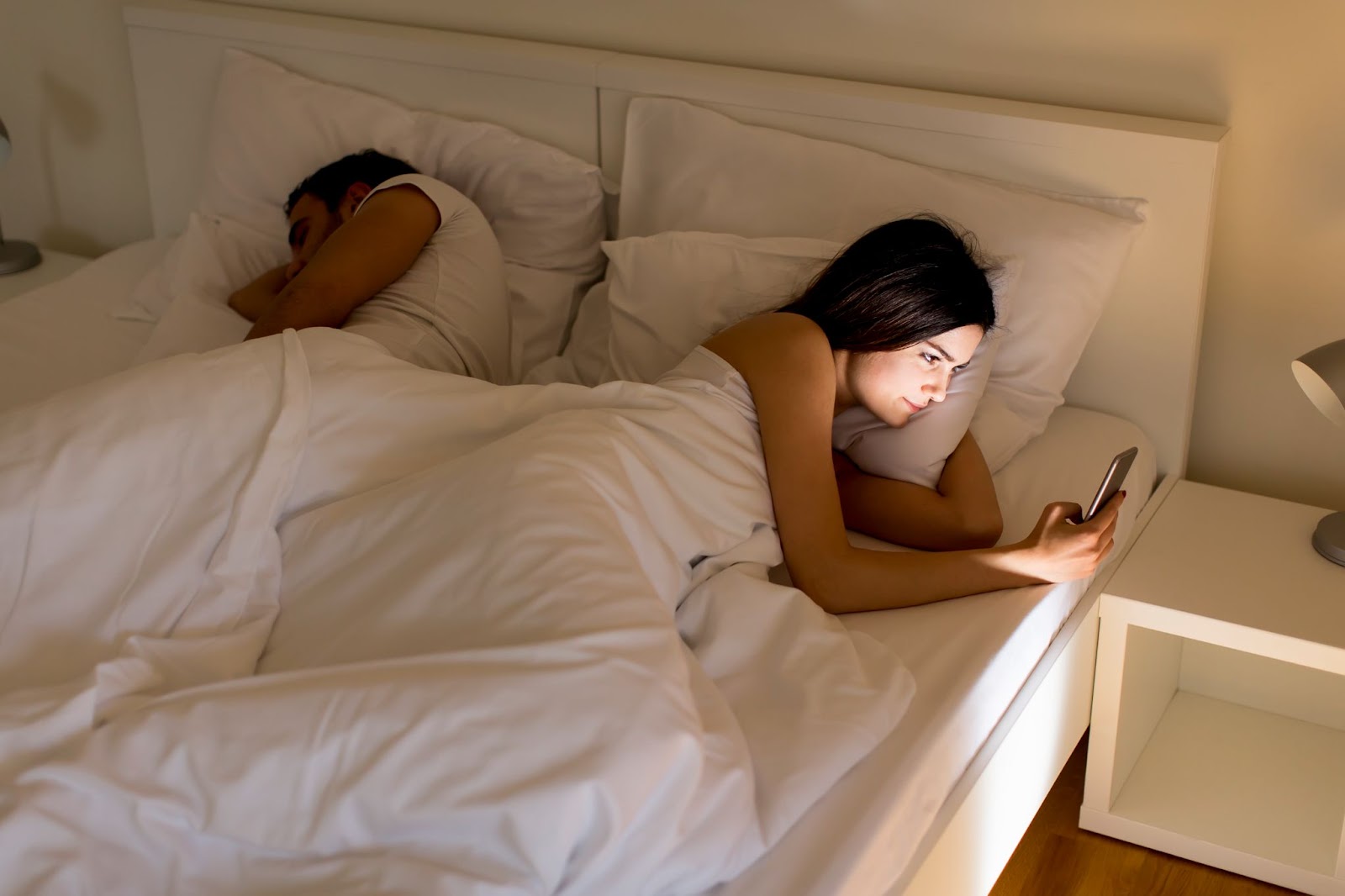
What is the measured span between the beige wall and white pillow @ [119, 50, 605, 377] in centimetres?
26

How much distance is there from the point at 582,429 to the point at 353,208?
92 centimetres

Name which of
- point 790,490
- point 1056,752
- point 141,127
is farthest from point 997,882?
point 141,127

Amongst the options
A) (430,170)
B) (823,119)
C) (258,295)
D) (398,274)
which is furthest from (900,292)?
(258,295)

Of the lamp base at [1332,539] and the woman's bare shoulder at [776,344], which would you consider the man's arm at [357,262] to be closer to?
the woman's bare shoulder at [776,344]

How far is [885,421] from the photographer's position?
1.70m

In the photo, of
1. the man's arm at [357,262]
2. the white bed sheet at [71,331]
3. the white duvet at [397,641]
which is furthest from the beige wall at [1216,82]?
the white bed sheet at [71,331]

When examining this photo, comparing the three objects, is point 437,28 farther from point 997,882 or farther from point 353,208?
point 997,882

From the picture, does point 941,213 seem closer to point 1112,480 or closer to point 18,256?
point 1112,480

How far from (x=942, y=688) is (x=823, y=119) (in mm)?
999

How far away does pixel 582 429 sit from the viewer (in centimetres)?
144

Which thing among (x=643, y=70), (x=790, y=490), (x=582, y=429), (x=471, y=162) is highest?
(x=643, y=70)

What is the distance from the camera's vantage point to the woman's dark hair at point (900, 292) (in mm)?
1605

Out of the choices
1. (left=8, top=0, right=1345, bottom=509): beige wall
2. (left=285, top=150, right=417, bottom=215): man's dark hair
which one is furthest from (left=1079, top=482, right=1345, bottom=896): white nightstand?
(left=285, top=150, right=417, bottom=215): man's dark hair

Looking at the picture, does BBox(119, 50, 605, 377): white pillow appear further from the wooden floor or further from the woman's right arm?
the wooden floor
